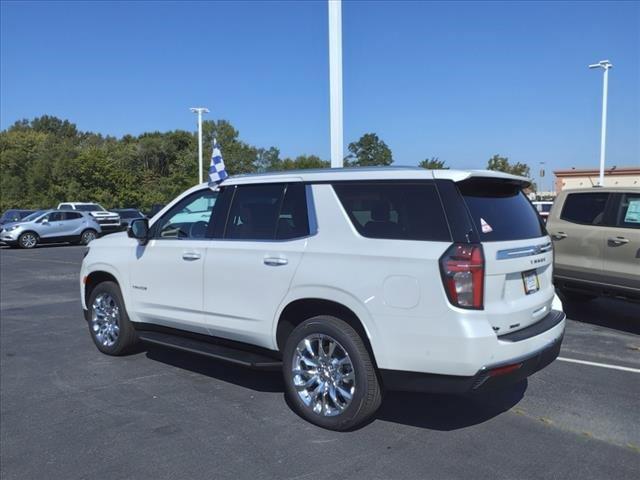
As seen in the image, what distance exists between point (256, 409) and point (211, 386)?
2.49 feet

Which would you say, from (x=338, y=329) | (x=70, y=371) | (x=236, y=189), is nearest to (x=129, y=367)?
(x=70, y=371)

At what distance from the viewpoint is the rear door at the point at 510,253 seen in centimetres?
376

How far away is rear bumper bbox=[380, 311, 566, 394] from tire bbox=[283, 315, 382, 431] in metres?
0.16

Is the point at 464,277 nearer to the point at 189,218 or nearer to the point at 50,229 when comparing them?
the point at 189,218

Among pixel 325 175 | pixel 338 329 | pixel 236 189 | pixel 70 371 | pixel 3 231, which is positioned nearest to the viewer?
pixel 338 329

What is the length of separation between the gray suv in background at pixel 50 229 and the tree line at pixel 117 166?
58.6 ft

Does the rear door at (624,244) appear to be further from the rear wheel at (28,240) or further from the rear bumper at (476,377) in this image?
the rear wheel at (28,240)

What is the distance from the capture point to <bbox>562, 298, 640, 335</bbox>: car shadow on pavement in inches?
A: 310

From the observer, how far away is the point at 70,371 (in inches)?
229

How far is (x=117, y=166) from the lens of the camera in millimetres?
Result: 56188

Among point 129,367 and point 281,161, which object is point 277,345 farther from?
point 281,161

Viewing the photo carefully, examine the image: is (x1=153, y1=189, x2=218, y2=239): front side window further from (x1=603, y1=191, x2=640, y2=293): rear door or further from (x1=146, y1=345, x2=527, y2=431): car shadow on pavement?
(x1=603, y1=191, x2=640, y2=293): rear door

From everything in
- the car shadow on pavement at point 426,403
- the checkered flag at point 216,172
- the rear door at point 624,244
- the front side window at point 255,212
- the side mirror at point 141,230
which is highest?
the checkered flag at point 216,172

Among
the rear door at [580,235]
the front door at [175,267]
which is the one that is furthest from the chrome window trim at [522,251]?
the rear door at [580,235]
